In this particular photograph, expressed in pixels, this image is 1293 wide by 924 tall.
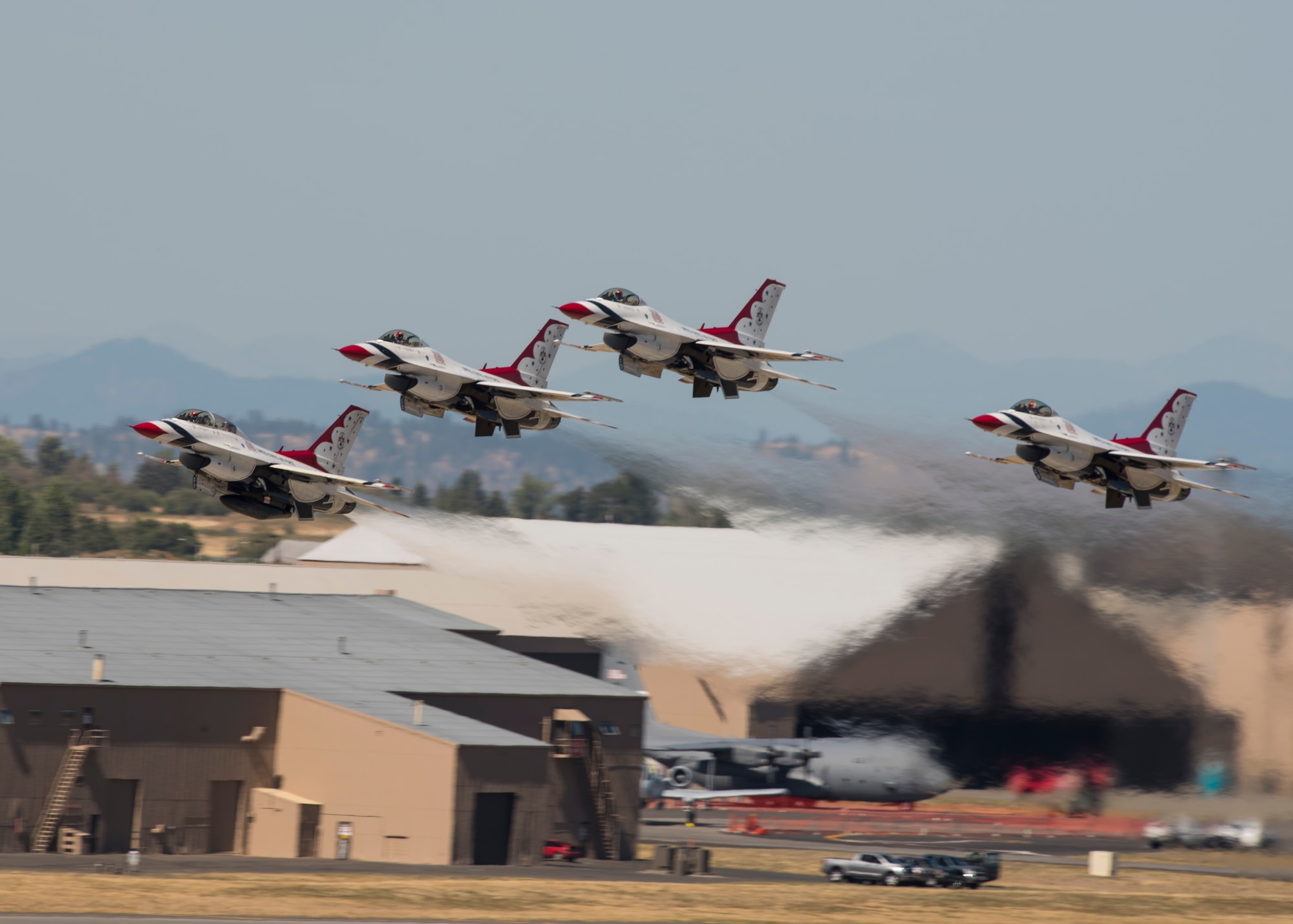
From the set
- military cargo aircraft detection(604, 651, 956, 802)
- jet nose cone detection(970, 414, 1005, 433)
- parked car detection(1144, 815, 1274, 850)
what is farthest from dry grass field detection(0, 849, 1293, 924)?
military cargo aircraft detection(604, 651, 956, 802)

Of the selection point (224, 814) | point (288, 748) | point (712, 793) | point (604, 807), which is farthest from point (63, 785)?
point (712, 793)

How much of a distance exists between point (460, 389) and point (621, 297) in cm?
640

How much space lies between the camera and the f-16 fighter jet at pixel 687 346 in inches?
2426

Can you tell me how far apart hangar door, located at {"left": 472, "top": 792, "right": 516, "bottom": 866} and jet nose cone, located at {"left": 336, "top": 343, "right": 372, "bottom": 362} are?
18298 mm

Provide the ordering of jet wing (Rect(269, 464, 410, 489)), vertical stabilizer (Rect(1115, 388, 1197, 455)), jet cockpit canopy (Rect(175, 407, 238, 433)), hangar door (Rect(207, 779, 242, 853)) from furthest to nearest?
1. hangar door (Rect(207, 779, 242, 853))
2. vertical stabilizer (Rect(1115, 388, 1197, 455))
3. jet wing (Rect(269, 464, 410, 489))
4. jet cockpit canopy (Rect(175, 407, 238, 433))

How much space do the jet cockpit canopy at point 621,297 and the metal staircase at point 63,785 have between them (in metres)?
25.7

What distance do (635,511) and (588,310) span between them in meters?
124

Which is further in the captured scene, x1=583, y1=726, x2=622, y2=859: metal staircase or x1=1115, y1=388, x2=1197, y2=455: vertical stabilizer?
x1=583, y1=726, x2=622, y2=859: metal staircase

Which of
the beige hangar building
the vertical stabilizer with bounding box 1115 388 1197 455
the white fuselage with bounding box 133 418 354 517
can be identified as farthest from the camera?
the beige hangar building

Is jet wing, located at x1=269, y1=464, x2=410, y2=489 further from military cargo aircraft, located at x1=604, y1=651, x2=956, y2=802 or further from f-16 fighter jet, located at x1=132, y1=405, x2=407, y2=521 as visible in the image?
military cargo aircraft, located at x1=604, y1=651, x2=956, y2=802

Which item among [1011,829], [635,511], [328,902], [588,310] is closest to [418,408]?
[588,310]

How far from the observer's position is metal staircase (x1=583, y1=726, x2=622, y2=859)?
245 feet

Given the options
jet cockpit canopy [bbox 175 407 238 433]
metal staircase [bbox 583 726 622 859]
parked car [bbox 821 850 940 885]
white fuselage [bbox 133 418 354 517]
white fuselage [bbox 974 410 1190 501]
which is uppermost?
white fuselage [bbox 974 410 1190 501]

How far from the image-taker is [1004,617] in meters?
83.9
